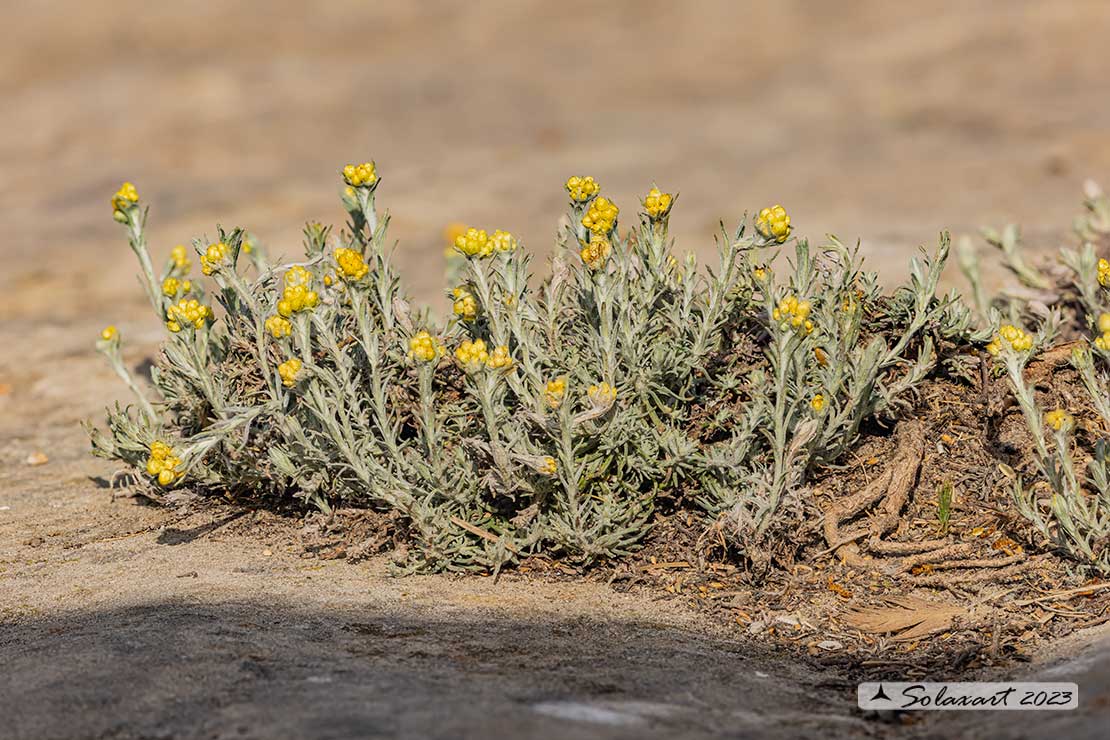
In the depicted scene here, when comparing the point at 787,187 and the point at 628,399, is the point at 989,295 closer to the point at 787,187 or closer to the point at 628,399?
the point at 628,399

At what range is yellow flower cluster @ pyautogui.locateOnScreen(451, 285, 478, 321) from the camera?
3756mm

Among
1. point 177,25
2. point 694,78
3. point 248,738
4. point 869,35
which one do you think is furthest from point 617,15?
point 248,738

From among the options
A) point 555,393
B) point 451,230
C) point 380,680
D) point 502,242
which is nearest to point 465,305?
point 502,242

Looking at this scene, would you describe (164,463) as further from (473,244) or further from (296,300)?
(473,244)

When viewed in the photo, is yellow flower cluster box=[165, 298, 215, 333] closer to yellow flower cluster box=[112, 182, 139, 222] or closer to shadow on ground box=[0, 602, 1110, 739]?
yellow flower cluster box=[112, 182, 139, 222]

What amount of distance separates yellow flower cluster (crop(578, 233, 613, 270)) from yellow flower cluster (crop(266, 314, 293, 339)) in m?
0.97

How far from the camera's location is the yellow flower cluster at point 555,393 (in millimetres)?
3426

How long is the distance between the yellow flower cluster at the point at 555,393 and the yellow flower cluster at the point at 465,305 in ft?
1.53

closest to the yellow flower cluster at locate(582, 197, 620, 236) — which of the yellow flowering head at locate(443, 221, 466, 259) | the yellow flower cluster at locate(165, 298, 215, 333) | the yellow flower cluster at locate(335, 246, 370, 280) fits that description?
the yellow flower cluster at locate(335, 246, 370, 280)

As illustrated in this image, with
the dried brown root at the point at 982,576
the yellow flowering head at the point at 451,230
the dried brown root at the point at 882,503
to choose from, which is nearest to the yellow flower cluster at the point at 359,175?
the dried brown root at the point at 882,503

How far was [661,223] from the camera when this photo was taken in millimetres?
3887

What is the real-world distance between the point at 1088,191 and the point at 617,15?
987 cm

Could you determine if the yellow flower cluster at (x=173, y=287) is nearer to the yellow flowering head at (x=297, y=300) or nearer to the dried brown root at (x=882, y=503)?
the yellow flowering head at (x=297, y=300)

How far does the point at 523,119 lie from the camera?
12148 millimetres
